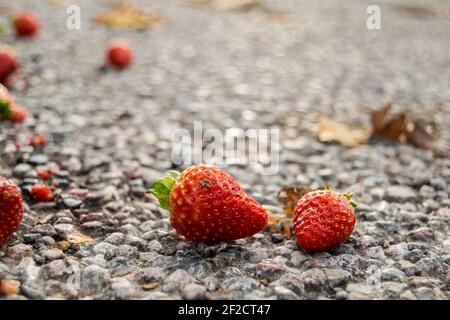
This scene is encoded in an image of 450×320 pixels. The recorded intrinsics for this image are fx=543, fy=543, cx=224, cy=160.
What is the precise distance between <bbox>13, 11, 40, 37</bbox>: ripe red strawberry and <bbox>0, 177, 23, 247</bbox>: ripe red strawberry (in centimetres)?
348

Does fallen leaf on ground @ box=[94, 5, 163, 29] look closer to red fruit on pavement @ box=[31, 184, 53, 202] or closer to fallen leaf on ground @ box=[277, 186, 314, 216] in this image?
red fruit on pavement @ box=[31, 184, 53, 202]

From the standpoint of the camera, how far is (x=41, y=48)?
16.4 feet

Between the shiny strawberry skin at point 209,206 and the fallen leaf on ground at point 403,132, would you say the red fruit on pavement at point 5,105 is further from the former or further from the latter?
the fallen leaf on ground at point 403,132

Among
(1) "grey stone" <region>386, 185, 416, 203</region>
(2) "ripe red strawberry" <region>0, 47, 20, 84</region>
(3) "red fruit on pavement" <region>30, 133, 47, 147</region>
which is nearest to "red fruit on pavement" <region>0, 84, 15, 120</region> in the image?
(3) "red fruit on pavement" <region>30, 133, 47, 147</region>

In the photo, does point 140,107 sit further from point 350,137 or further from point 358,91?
point 358,91

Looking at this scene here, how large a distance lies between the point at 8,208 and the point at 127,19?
4566 millimetres

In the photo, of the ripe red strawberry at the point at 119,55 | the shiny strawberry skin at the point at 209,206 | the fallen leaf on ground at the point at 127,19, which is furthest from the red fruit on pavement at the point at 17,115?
the fallen leaf on ground at the point at 127,19

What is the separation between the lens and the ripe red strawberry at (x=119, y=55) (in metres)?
4.81

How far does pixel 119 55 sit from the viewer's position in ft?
15.8

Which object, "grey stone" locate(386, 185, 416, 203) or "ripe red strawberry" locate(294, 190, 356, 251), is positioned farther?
"grey stone" locate(386, 185, 416, 203)

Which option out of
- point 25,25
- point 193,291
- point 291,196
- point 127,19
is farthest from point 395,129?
point 127,19

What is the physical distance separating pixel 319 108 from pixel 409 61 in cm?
211

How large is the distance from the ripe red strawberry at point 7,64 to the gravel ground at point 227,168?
4.7 inches

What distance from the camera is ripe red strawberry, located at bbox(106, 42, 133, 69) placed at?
15.8 feet
